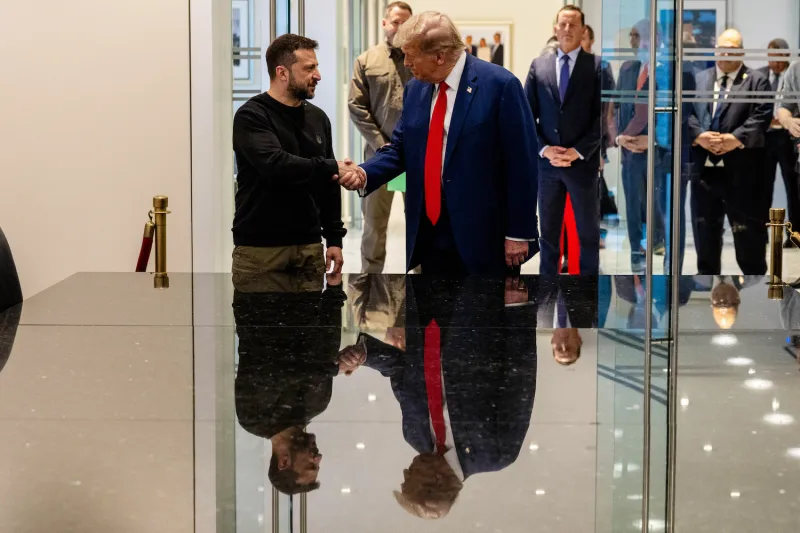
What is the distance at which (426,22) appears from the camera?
4141 millimetres

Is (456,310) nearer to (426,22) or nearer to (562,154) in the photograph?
(426,22)

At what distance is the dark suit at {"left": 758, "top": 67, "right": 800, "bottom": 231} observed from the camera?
7.09 metres

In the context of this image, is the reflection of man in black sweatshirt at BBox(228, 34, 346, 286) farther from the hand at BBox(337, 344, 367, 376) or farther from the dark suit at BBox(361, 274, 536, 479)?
the hand at BBox(337, 344, 367, 376)

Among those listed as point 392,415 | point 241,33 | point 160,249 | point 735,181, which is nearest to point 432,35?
point 160,249

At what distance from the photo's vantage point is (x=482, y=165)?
4109 millimetres

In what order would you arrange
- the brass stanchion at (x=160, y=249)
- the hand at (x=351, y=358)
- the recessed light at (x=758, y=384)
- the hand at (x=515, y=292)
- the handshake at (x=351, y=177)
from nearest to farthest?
the recessed light at (x=758, y=384) < the hand at (x=351, y=358) < the hand at (x=515, y=292) < the brass stanchion at (x=160, y=249) < the handshake at (x=351, y=177)

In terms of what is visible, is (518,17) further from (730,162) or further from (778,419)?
(778,419)

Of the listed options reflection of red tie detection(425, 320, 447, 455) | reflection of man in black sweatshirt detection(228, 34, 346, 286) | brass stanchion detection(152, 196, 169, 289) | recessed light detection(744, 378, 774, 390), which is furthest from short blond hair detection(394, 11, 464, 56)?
recessed light detection(744, 378, 774, 390)

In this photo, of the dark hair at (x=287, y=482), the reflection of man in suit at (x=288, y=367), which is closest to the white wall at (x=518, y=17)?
the reflection of man in suit at (x=288, y=367)

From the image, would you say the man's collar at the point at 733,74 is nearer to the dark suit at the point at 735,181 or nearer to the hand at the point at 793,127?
the dark suit at the point at 735,181

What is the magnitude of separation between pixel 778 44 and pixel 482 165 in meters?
3.52

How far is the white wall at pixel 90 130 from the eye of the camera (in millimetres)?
6648

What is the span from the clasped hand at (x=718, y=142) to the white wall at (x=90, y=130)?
2.89m

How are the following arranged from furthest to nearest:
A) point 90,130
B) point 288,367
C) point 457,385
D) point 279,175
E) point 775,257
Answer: point 90,130 → point 279,175 → point 775,257 → point 288,367 → point 457,385
